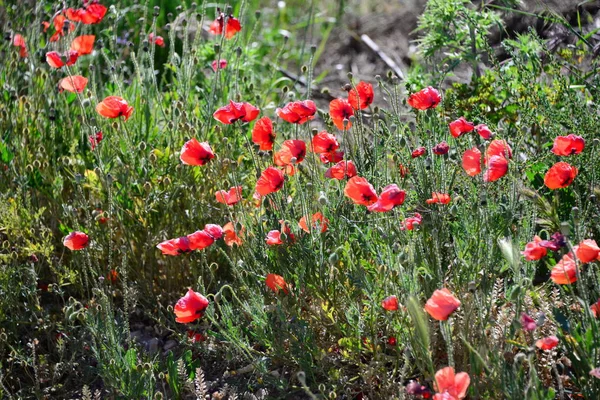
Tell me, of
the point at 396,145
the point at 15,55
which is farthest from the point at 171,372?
the point at 15,55

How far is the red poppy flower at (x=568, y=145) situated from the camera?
7.48 ft

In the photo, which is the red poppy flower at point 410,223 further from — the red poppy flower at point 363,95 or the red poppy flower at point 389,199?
the red poppy flower at point 363,95

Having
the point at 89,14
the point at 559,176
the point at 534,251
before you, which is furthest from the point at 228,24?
the point at 534,251

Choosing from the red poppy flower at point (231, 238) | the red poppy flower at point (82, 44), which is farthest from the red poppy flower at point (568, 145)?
the red poppy flower at point (82, 44)

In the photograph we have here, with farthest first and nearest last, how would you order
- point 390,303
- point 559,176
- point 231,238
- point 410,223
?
point 231,238
point 410,223
point 559,176
point 390,303

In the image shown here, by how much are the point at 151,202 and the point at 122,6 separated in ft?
7.89

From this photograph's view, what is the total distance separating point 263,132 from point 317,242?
1.24 feet

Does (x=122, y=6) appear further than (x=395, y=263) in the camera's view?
Yes

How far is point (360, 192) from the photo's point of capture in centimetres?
218

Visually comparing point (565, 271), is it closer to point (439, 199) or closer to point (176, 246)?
point (439, 199)

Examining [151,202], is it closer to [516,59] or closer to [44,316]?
[44,316]

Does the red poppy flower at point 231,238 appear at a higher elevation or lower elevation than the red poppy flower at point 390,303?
lower

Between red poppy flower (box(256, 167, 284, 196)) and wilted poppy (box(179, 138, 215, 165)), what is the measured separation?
213mm

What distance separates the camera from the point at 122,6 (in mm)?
5016
